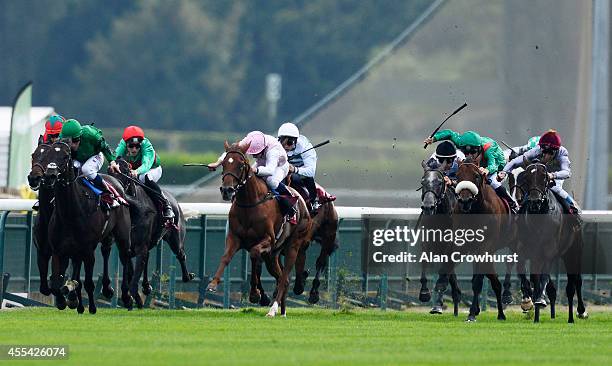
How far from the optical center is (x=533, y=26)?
26859 mm

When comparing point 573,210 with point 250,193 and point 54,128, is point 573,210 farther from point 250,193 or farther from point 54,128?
point 54,128

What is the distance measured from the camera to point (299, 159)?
1869 centimetres

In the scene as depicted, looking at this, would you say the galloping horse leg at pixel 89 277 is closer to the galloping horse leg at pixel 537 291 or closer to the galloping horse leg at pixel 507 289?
the galloping horse leg at pixel 537 291

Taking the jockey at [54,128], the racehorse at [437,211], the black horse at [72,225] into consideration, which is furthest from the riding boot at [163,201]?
the racehorse at [437,211]

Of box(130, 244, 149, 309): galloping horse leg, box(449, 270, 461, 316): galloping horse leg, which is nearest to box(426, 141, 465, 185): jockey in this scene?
box(449, 270, 461, 316): galloping horse leg

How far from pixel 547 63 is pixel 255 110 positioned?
49188mm

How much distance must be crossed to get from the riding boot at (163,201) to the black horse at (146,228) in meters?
0.04

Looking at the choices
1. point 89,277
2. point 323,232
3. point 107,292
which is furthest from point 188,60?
point 89,277

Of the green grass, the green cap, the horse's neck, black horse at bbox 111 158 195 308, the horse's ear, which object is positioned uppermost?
the green cap

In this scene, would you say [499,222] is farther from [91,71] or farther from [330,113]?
[91,71]

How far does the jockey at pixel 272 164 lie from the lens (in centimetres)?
1719

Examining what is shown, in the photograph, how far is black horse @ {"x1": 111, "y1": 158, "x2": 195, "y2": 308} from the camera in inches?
704

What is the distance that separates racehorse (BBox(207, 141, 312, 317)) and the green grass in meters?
0.47

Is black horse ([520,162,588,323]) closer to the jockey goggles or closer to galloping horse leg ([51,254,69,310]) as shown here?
the jockey goggles
